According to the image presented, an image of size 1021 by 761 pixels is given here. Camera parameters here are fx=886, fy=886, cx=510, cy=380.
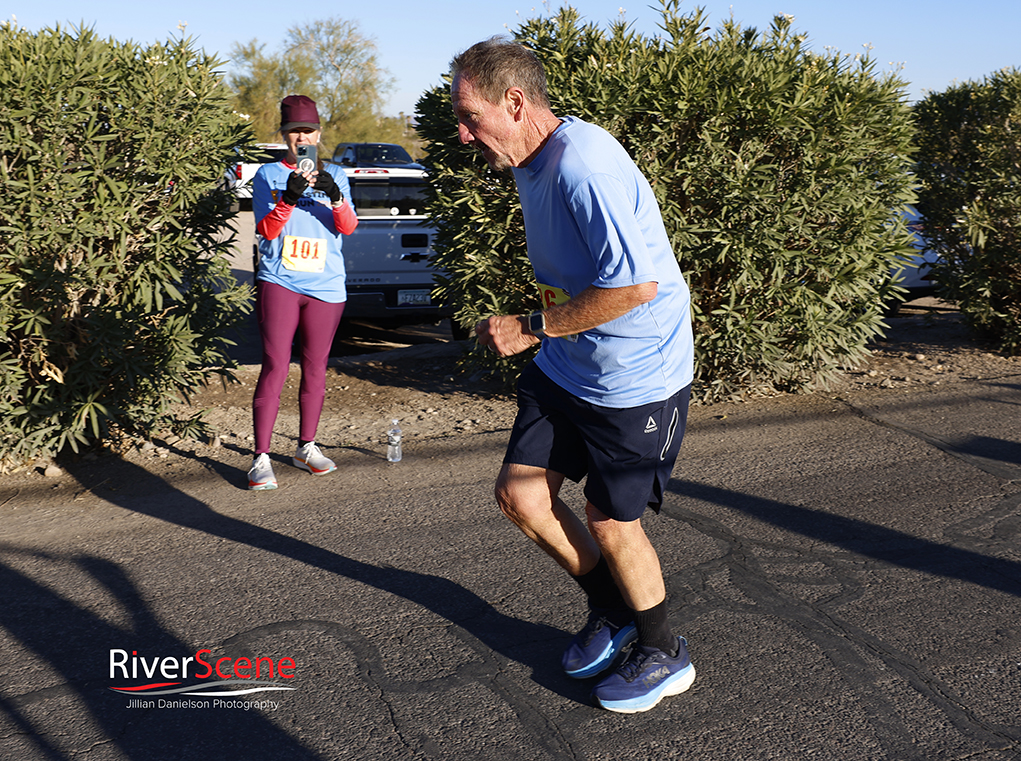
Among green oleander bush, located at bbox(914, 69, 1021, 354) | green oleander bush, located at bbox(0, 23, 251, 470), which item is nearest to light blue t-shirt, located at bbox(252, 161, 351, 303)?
green oleander bush, located at bbox(0, 23, 251, 470)

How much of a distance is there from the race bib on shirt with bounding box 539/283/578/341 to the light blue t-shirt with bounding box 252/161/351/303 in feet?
7.94

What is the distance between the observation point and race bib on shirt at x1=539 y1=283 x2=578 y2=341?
282cm

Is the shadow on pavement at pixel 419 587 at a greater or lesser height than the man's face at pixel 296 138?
lesser

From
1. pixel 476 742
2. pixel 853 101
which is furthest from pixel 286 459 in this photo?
pixel 853 101

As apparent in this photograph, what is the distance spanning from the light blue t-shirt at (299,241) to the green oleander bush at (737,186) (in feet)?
5.46

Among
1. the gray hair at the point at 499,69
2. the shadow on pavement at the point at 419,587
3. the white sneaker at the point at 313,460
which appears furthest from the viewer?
the white sneaker at the point at 313,460

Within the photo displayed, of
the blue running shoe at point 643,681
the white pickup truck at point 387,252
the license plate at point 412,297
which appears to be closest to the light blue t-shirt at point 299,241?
the blue running shoe at point 643,681

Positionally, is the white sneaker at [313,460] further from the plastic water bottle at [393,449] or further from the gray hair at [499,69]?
the gray hair at [499,69]

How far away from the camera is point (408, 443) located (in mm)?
5973

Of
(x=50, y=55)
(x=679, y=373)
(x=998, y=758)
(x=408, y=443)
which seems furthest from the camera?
(x=408, y=443)

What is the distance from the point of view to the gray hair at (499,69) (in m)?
2.64

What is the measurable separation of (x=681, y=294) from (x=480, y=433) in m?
3.46

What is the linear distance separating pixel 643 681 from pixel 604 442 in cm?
82

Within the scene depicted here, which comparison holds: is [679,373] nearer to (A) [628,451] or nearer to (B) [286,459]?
(A) [628,451]
